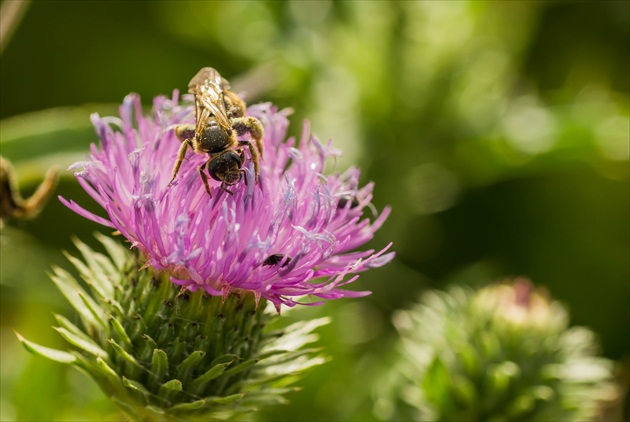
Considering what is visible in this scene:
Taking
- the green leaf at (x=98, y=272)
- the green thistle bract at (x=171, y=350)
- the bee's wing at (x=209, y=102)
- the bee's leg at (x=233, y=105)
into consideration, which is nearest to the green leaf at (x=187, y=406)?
the green thistle bract at (x=171, y=350)

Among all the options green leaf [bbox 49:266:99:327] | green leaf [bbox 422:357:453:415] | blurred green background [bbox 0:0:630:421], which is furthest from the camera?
blurred green background [bbox 0:0:630:421]

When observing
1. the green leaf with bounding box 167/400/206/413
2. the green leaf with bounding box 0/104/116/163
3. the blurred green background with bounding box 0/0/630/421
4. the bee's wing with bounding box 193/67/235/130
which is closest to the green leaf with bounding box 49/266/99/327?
the green leaf with bounding box 167/400/206/413

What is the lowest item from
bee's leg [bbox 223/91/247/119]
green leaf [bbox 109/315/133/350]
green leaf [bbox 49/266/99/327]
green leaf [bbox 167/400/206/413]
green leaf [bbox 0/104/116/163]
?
green leaf [bbox 167/400/206/413]

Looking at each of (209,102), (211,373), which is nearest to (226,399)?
(211,373)

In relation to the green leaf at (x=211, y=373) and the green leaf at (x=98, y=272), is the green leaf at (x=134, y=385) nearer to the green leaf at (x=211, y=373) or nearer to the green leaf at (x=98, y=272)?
the green leaf at (x=211, y=373)

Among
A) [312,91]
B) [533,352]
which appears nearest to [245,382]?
[533,352]

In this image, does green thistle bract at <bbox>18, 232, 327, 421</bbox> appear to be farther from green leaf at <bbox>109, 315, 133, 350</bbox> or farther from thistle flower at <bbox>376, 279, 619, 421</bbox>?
thistle flower at <bbox>376, 279, 619, 421</bbox>

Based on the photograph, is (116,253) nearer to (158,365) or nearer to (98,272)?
(98,272)
